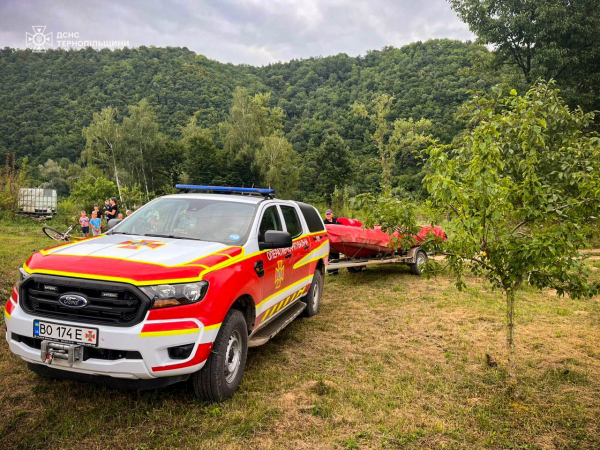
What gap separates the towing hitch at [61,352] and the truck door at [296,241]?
279 centimetres

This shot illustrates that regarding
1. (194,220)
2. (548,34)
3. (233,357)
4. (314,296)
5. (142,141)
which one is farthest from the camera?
(142,141)

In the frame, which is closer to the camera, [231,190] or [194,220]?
[194,220]

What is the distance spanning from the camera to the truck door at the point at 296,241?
5387 millimetres

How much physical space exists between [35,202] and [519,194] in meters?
28.5

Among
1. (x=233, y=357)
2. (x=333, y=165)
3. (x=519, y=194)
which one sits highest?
(x=333, y=165)

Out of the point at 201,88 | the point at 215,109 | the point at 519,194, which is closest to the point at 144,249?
the point at 519,194

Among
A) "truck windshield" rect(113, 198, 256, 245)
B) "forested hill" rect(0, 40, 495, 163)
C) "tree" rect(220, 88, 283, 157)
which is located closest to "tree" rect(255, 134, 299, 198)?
"tree" rect(220, 88, 283, 157)

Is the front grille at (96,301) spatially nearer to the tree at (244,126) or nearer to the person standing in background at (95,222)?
the person standing in background at (95,222)

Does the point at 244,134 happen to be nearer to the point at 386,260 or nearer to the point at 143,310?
the point at 386,260

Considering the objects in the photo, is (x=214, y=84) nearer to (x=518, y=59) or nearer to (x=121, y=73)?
(x=121, y=73)

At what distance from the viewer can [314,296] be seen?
22.0ft

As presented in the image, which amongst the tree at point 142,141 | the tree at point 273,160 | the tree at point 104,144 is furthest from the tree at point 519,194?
the tree at point 142,141

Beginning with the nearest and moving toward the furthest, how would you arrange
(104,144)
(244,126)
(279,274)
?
1. (279,274)
2. (104,144)
3. (244,126)

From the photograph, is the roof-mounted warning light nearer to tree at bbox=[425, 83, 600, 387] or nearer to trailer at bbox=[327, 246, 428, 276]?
tree at bbox=[425, 83, 600, 387]
